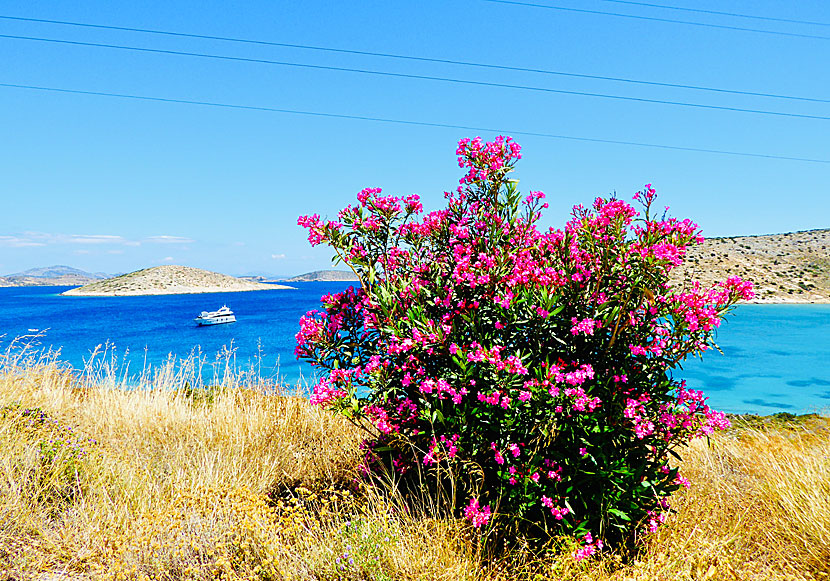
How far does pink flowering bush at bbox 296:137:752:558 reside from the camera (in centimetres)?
295

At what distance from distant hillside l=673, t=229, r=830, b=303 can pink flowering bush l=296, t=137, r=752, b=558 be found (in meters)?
53.1

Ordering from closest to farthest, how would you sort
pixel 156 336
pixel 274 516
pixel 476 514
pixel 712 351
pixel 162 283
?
pixel 476 514, pixel 274 516, pixel 712 351, pixel 156 336, pixel 162 283

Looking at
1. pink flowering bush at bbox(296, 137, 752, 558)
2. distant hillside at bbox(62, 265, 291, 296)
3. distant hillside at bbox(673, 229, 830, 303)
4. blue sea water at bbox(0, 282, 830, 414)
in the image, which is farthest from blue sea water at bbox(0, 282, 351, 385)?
distant hillside at bbox(62, 265, 291, 296)

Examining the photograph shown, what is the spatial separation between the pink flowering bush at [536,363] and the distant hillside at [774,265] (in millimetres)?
53081

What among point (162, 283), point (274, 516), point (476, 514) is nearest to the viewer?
point (476, 514)

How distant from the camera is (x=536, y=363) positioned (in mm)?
3139

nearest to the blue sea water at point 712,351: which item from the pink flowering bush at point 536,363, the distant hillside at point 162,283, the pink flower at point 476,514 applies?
the pink flowering bush at point 536,363

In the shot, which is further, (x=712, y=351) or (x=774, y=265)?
(x=774, y=265)

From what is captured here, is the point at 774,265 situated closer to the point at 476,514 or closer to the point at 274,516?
the point at 476,514

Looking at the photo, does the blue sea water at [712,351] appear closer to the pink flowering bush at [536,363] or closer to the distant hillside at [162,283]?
the pink flowering bush at [536,363]

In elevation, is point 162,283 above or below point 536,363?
below

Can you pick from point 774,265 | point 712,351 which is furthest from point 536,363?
point 774,265

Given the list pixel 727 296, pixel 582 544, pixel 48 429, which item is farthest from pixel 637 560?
pixel 48 429

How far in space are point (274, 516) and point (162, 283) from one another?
5451 inches
